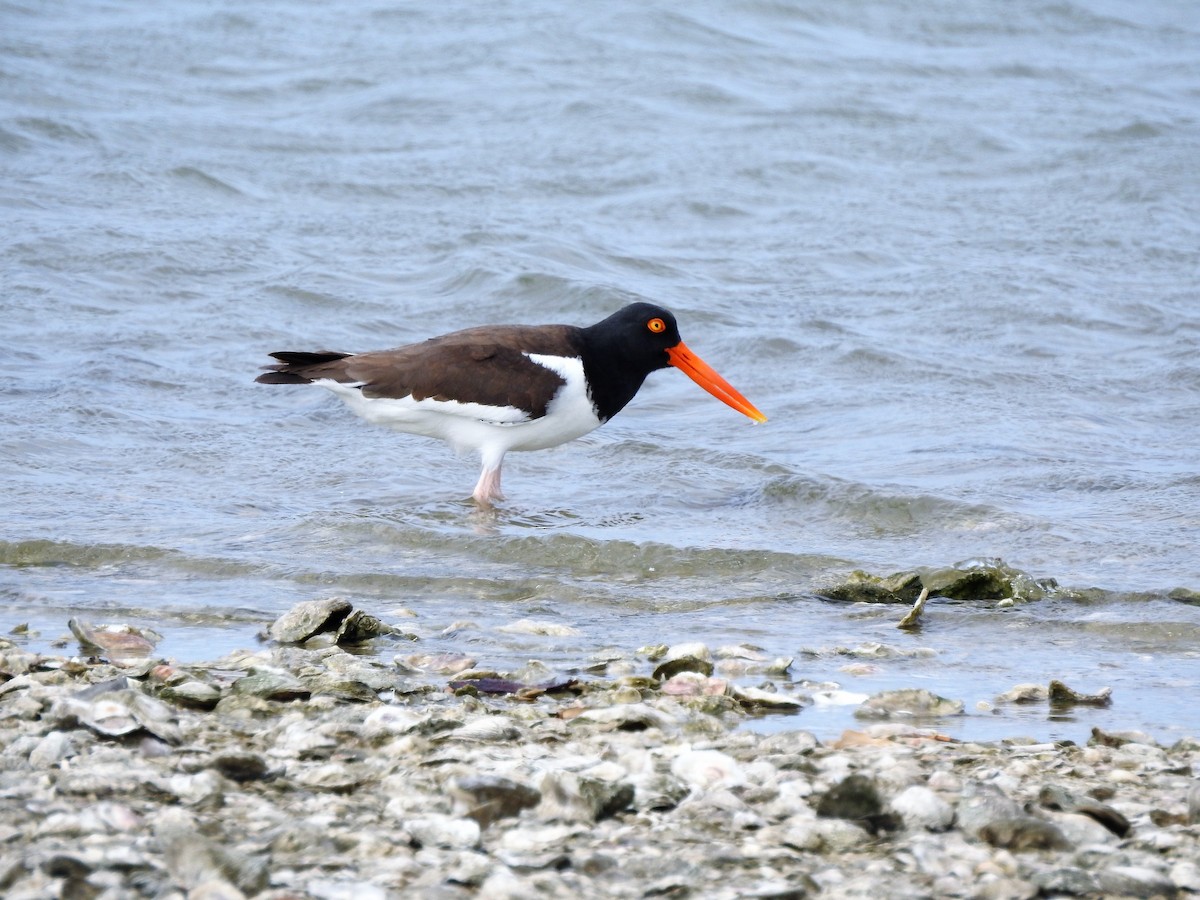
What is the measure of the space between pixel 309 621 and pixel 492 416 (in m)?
2.78

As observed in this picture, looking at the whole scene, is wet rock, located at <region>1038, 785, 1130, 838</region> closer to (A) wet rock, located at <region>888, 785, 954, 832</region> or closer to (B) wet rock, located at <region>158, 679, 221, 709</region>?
(A) wet rock, located at <region>888, 785, 954, 832</region>

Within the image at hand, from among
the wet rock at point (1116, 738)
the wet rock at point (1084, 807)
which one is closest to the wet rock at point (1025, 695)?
the wet rock at point (1116, 738)

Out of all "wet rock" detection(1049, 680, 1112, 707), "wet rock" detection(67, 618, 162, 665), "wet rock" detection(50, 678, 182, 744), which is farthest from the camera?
"wet rock" detection(67, 618, 162, 665)

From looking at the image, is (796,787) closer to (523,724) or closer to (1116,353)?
(523,724)

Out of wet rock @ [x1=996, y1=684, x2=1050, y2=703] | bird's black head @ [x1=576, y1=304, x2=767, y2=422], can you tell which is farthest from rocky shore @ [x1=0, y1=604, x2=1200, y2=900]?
bird's black head @ [x1=576, y1=304, x2=767, y2=422]

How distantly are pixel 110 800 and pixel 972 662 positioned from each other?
302 cm

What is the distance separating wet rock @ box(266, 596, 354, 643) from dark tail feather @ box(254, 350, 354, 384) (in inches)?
110

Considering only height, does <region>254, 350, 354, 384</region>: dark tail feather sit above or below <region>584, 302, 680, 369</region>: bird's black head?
below

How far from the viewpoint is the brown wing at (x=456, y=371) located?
7922mm

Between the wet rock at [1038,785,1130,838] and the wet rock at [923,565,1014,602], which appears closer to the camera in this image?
the wet rock at [1038,785,1130,838]

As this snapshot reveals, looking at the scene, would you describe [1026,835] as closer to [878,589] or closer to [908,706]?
[908,706]

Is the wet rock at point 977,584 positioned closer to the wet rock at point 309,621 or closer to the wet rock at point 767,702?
the wet rock at point 767,702

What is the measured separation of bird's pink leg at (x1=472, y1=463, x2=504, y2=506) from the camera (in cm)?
802

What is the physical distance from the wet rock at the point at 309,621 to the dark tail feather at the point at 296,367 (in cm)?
278
